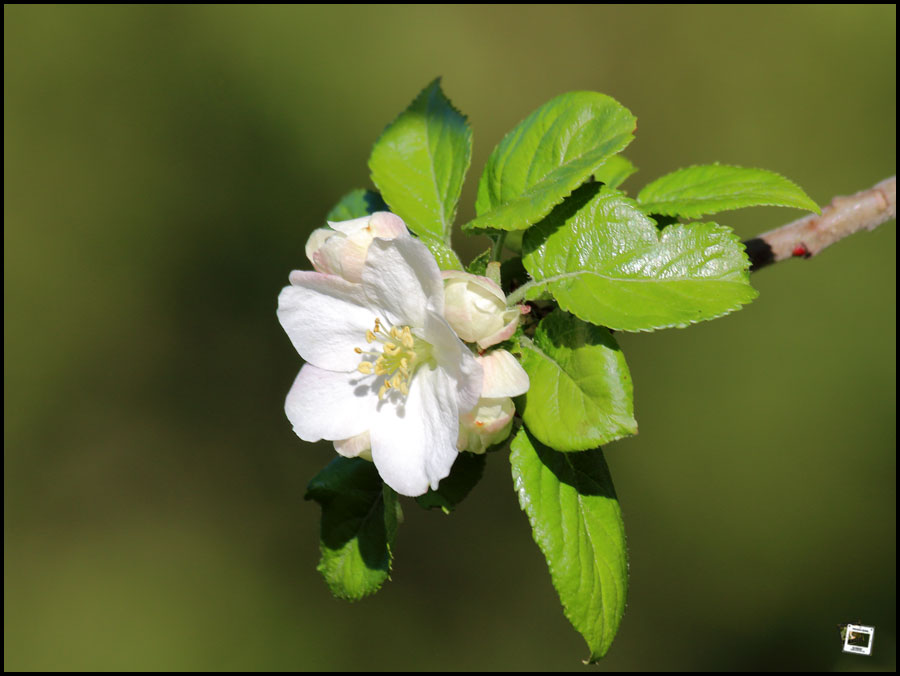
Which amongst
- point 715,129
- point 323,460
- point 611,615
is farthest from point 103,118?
point 611,615

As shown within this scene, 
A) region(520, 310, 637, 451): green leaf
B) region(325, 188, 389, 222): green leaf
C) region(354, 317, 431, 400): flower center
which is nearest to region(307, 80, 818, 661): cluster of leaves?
region(520, 310, 637, 451): green leaf

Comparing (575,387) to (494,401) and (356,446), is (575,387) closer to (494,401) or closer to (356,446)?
(494,401)

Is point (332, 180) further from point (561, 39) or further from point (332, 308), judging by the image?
point (332, 308)

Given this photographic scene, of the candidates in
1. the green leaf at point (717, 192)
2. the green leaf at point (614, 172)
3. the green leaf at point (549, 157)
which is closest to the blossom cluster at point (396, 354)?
the green leaf at point (549, 157)

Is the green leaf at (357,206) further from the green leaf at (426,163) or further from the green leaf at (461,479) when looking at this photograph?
the green leaf at (461,479)

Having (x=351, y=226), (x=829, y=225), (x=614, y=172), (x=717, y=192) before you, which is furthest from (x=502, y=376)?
(x=829, y=225)

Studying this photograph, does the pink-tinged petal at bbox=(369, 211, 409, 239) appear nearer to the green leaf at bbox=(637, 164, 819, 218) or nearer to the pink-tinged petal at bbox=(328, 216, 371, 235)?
the pink-tinged petal at bbox=(328, 216, 371, 235)
